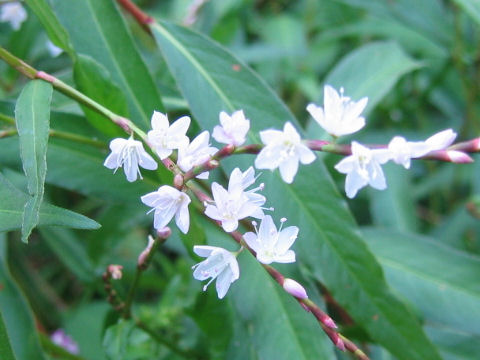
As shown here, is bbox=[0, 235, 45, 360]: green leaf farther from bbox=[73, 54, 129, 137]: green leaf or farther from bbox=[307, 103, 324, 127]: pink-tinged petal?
bbox=[307, 103, 324, 127]: pink-tinged petal

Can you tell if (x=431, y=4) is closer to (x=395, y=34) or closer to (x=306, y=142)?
(x=395, y=34)

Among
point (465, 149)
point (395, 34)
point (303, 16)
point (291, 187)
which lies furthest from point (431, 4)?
point (465, 149)

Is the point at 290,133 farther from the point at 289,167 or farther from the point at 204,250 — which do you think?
the point at 204,250

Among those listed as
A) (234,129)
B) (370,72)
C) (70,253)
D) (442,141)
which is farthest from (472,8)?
(70,253)

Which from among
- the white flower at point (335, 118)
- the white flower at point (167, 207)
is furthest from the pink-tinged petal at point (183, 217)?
the white flower at point (335, 118)

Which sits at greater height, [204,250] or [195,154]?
[195,154]

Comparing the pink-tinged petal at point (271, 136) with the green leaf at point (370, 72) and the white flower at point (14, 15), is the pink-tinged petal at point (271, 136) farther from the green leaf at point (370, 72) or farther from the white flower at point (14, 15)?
the white flower at point (14, 15)
